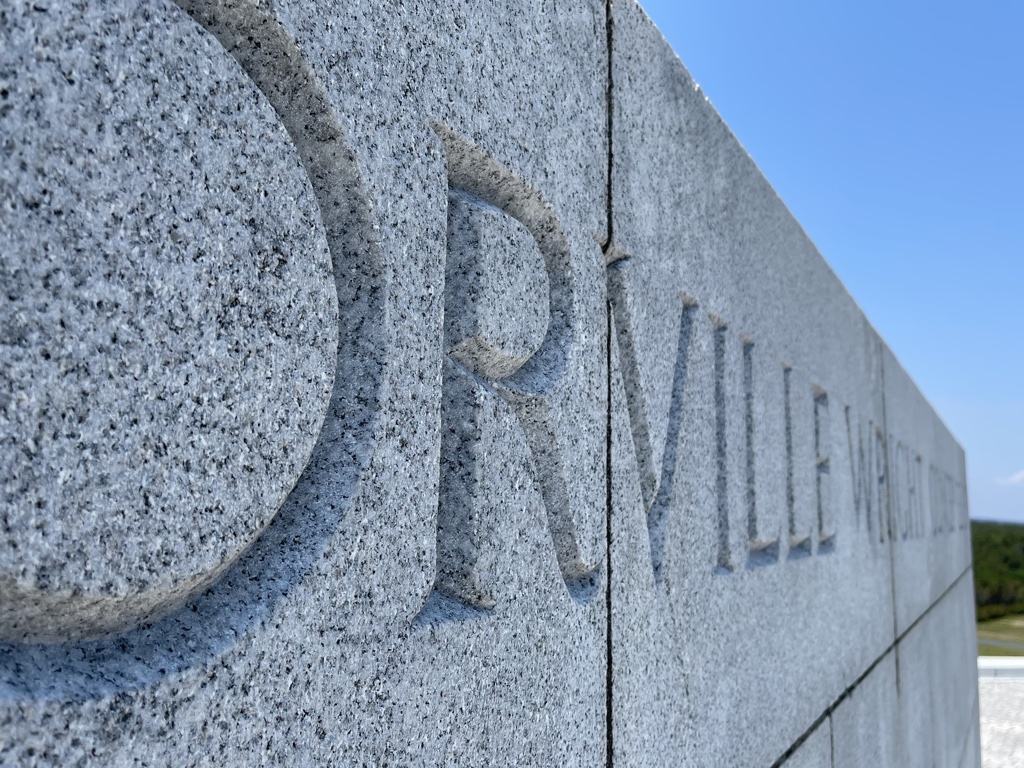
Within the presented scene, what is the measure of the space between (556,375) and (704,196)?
1221 millimetres

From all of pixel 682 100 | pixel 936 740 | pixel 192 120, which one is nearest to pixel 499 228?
pixel 192 120

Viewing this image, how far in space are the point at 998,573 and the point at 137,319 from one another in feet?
127

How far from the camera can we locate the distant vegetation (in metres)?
32.8

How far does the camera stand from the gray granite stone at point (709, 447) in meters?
2.02

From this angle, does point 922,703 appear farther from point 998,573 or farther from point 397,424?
point 998,573

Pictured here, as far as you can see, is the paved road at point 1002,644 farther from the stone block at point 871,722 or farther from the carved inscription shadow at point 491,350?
the carved inscription shadow at point 491,350

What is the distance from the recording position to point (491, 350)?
1479 millimetres

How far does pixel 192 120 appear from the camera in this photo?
0.96 metres

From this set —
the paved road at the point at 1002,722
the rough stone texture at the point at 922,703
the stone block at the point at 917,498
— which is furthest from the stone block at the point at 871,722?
the paved road at the point at 1002,722

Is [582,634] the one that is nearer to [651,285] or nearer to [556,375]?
[556,375]

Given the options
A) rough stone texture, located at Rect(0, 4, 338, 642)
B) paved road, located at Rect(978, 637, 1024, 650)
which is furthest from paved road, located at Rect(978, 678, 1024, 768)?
rough stone texture, located at Rect(0, 4, 338, 642)

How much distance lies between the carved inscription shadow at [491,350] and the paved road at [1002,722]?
14.2 m

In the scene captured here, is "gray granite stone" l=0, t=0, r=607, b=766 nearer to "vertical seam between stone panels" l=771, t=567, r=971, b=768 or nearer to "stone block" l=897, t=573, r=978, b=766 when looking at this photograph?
"vertical seam between stone panels" l=771, t=567, r=971, b=768

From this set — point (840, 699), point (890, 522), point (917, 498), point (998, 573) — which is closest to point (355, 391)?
point (840, 699)
